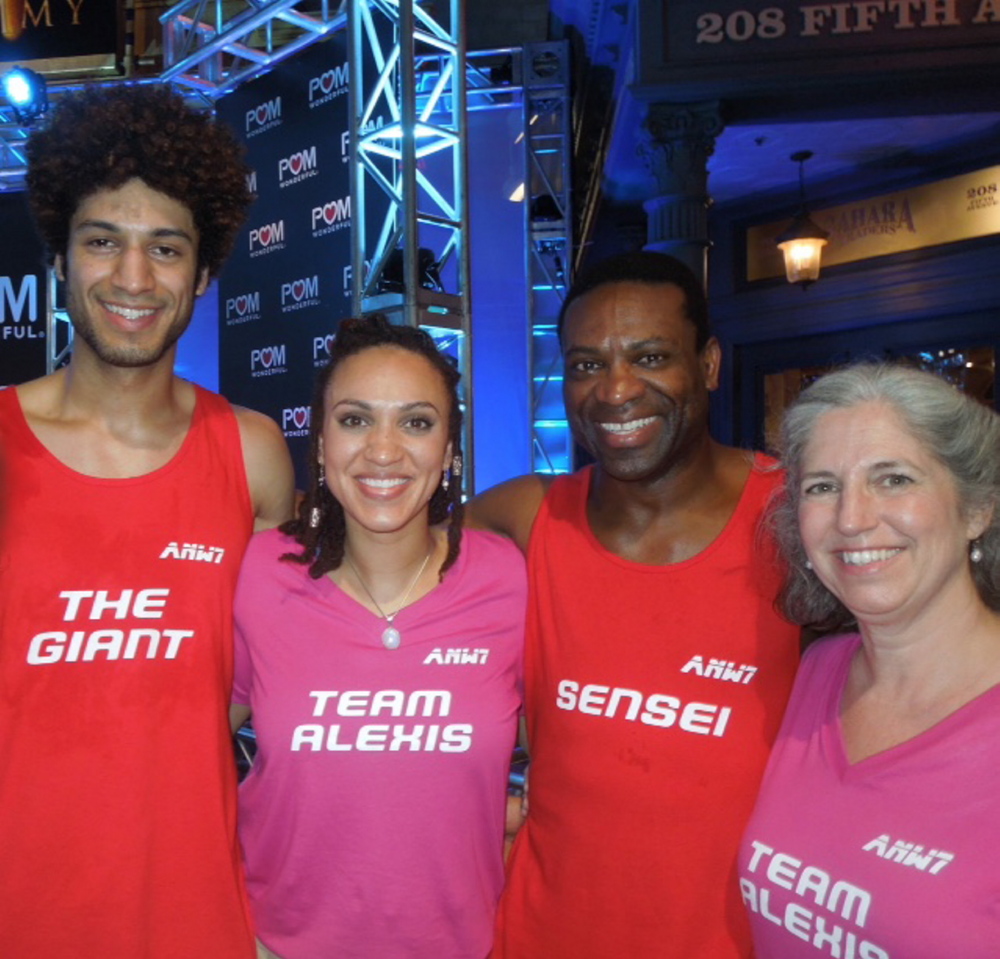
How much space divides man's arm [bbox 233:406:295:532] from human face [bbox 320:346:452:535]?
0.81 ft

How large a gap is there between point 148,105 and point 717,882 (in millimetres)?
1986

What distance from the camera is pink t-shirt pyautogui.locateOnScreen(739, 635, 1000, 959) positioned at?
134cm

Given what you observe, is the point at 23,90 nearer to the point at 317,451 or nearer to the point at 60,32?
the point at 60,32

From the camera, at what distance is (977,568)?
1.57 m

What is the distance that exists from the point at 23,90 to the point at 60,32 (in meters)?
0.55

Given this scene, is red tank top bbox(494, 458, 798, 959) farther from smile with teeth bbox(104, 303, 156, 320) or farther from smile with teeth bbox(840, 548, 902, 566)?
smile with teeth bbox(104, 303, 156, 320)

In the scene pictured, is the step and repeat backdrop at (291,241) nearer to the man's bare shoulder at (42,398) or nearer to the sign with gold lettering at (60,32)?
the sign with gold lettering at (60,32)

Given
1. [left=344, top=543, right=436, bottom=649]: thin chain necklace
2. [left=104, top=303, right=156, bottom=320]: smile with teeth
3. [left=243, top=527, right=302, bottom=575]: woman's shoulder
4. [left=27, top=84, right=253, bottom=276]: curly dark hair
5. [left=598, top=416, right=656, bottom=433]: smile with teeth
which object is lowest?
[left=344, top=543, right=436, bottom=649]: thin chain necklace

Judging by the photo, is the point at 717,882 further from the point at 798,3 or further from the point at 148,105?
the point at 798,3

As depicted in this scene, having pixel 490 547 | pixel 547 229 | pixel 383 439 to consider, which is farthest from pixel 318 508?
pixel 547 229

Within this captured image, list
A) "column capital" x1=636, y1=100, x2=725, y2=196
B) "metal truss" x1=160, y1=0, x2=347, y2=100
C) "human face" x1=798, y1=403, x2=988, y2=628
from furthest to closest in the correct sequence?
"column capital" x1=636, y1=100, x2=725, y2=196 → "metal truss" x1=160, y1=0, x2=347, y2=100 → "human face" x1=798, y1=403, x2=988, y2=628

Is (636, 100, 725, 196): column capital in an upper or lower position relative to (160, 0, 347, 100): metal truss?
lower

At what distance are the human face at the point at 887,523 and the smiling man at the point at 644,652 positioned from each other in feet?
1.11

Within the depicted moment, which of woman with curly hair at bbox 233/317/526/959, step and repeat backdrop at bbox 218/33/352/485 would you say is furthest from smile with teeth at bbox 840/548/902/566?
step and repeat backdrop at bbox 218/33/352/485
